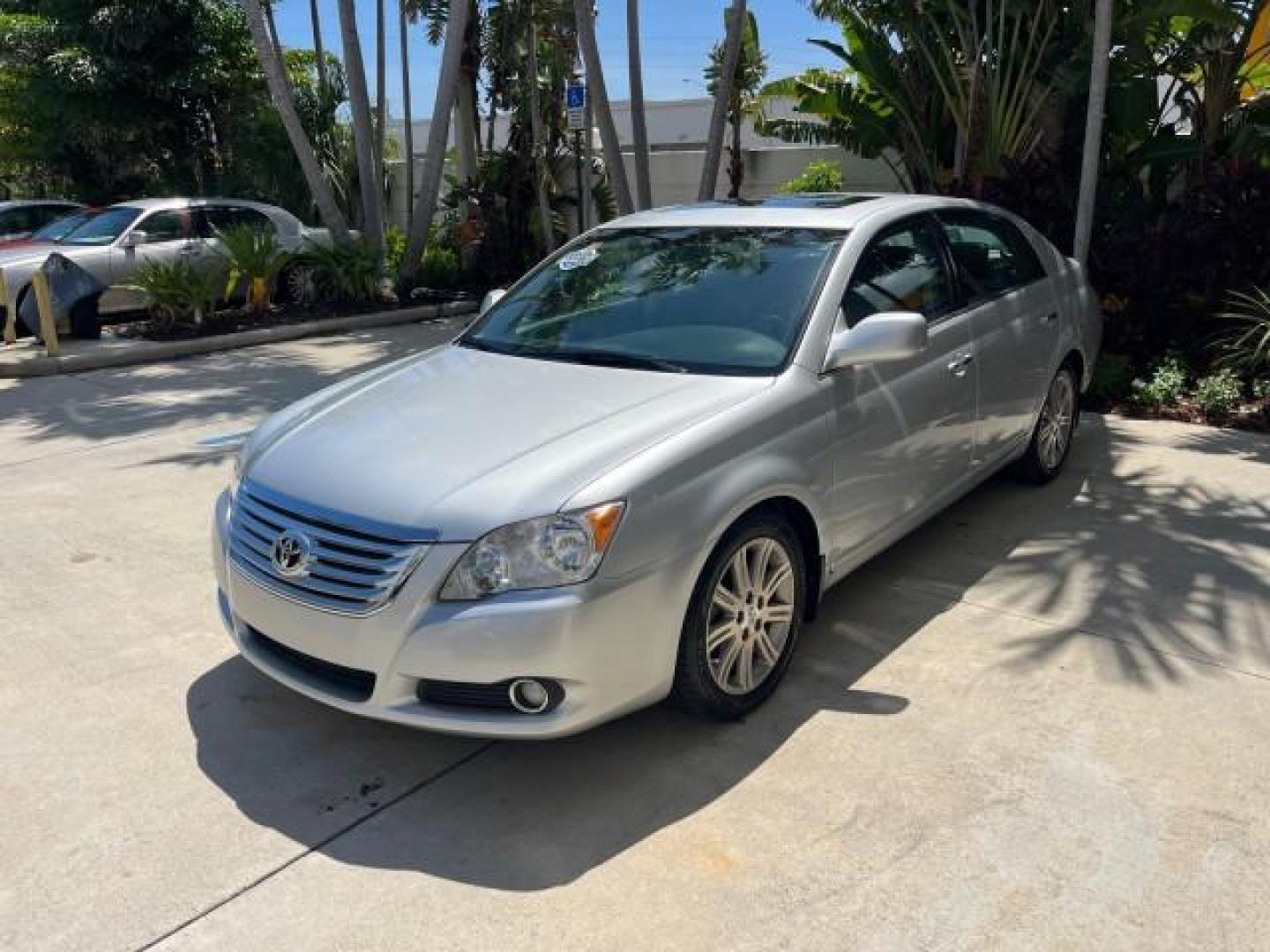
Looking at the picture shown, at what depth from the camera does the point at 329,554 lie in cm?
318

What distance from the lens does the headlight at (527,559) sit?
9.87 ft

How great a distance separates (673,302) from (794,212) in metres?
0.76

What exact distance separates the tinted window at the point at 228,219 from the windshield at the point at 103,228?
73 centimetres

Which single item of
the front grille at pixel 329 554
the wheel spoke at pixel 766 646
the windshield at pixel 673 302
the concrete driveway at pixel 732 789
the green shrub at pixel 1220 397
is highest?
the windshield at pixel 673 302

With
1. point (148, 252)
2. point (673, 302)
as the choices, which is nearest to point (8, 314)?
point (148, 252)

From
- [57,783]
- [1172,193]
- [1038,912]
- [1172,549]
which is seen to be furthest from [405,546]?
[1172,193]

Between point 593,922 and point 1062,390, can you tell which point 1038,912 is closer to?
point 593,922

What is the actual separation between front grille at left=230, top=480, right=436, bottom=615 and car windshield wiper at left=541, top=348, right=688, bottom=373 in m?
1.26

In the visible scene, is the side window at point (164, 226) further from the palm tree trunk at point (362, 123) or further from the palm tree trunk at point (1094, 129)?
the palm tree trunk at point (1094, 129)

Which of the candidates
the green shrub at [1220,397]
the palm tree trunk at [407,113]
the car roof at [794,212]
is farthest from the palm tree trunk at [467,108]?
the car roof at [794,212]

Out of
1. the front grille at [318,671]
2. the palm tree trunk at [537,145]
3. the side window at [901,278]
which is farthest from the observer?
the palm tree trunk at [537,145]

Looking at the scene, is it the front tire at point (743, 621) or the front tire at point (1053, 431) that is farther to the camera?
the front tire at point (1053, 431)

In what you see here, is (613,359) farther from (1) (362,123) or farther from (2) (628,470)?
(1) (362,123)

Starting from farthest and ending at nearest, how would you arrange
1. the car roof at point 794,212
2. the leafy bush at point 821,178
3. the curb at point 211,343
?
1. the leafy bush at point 821,178
2. the curb at point 211,343
3. the car roof at point 794,212
